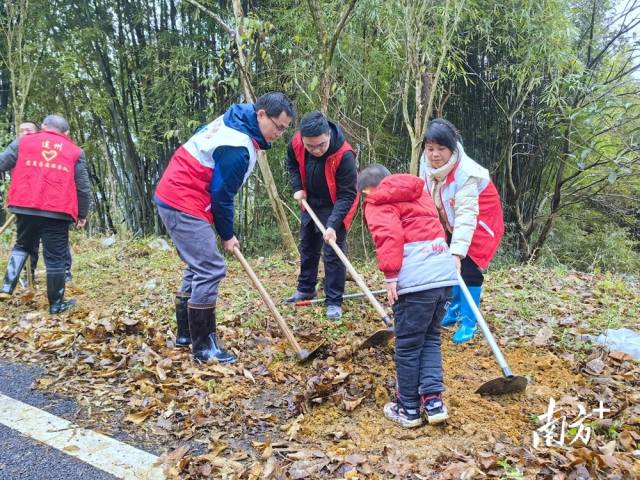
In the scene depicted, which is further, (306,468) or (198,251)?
(198,251)

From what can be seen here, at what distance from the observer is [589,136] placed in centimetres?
783

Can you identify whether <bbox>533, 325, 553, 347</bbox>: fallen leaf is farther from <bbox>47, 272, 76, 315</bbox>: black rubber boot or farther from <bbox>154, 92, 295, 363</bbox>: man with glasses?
<bbox>47, 272, 76, 315</bbox>: black rubber boot

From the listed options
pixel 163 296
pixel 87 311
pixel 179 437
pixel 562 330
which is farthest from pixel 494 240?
pixel 87 311

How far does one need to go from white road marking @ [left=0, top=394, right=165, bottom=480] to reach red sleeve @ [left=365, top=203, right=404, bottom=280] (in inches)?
52.7

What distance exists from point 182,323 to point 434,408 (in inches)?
70.4

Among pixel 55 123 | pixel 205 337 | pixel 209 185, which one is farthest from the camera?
pixel 55 123

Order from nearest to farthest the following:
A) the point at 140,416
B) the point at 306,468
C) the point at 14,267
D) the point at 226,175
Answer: the point at 306,468 → the point at 140,416 → the point at 226,175 → the point at 14,267

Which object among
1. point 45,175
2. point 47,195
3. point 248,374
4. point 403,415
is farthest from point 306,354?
point 45,175

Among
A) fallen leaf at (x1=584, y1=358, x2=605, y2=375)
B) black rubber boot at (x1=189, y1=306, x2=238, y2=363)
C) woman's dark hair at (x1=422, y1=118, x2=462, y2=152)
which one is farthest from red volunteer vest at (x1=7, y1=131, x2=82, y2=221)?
fallen leaf at (x1=584, y1=358, x2=605, y2=375)

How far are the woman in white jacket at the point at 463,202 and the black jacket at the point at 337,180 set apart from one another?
A: 684mm

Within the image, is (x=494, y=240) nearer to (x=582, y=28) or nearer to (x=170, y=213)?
(x=170, y=213)

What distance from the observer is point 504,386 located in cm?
265

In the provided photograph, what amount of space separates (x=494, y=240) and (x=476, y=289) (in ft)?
1.19

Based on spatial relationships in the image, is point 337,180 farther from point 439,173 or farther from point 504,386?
point 504,386
